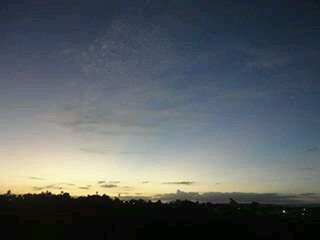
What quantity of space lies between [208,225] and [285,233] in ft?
60.0

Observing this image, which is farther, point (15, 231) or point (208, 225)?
point (208, 225)

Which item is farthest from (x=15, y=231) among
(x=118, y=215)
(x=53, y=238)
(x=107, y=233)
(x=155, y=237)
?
(x=118, y=215)

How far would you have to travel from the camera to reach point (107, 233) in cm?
9338

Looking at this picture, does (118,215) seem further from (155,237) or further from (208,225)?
(155,237)

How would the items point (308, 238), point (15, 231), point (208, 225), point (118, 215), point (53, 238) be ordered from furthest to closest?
1. point (118, 215)
2. point (208, 225)
3. point (308, 238)
4. point (15, 231)
5. point (53, 238)

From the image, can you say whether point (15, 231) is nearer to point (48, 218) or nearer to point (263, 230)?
point (48, 218)

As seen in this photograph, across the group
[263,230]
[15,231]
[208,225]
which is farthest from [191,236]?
[15,231]

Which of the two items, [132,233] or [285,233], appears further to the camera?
[285,233]

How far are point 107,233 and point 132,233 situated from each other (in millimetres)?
5044

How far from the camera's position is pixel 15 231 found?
85188 millimetres

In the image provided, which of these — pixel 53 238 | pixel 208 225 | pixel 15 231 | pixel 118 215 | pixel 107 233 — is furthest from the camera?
pixel 118 215

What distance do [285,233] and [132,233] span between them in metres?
38.5

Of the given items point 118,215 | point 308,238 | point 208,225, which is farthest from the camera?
point 118,215

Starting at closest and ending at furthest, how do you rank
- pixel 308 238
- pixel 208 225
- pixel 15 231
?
pixel 15 231 < pixel 308 238 < pixel 208 225
